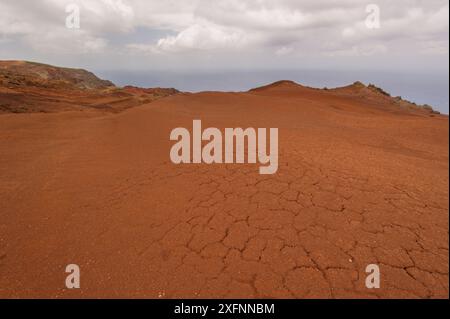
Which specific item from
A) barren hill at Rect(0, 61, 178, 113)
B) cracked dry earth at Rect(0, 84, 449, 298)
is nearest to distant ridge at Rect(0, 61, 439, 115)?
barren hill at Rect(0, 61, 178, 113)

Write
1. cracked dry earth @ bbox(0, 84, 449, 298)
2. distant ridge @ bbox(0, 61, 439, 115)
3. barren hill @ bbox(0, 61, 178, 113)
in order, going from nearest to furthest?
cracked dry earth @ bbox(0, 84, 449, 298) < barren hill @ bbox(0, 61, 178, 113) < distant ridge @ bbox(0, 61, 439, 115)

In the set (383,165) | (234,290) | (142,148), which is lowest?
(234,290)

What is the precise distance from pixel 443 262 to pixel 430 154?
2919 mm

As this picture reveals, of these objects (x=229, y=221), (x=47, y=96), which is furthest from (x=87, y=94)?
(x=229, y=221)

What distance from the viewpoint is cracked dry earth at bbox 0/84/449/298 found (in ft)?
7.37

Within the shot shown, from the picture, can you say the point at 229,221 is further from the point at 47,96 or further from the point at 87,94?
the point at 87,94

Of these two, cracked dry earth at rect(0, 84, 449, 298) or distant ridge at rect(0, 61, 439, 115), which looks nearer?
cracked dry earth at rect(0, 84, 449, 298)

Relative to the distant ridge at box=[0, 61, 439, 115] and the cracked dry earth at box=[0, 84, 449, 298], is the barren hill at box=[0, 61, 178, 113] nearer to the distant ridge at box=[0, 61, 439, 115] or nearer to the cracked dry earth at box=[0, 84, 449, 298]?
the distant ridge at box=[0, 61, 439, 115]

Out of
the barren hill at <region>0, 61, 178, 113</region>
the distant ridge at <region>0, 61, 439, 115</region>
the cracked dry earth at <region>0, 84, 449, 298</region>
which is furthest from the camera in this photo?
the distant ridge at <region>0, 61, 439, 115</region>

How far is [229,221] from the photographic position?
2.95 m
